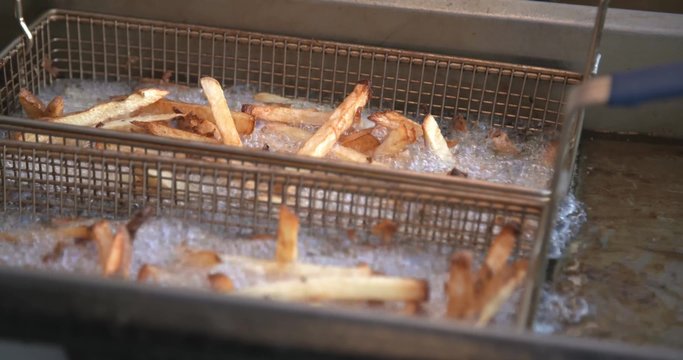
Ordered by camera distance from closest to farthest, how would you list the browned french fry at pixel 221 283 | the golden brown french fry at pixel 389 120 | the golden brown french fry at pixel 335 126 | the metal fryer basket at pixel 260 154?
1. the browned french fry at pixel 221 283
2. the metal fryer basket at pixel 260 154
3. the golden brown french fry at pixel 335 126
4. the golden brown french fry at pixel 389 120

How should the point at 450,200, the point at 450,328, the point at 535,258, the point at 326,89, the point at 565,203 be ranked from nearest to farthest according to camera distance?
the point at 450,328, the point at 535,258, the point at 450,200, the point at 565,203, the point at 326,89

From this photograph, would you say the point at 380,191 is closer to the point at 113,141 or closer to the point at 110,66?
the point at 113,141

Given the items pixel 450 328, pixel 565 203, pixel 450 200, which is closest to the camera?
pixel 450 328

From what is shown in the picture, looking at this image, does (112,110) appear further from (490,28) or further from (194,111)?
(490,28)

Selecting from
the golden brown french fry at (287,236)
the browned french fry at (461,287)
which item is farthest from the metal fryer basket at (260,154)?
the golden brown french fry at (287,236)

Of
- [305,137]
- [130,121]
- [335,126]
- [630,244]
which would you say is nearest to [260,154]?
[335,126]

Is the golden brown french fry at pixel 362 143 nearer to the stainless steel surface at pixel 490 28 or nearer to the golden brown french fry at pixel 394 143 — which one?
the golden brown french fry at pixel 394 143

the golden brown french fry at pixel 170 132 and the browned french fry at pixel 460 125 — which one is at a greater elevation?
the browned french fry at pixel 460 125

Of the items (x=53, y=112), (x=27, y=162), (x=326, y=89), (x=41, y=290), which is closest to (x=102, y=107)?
(x=53, y=112)
